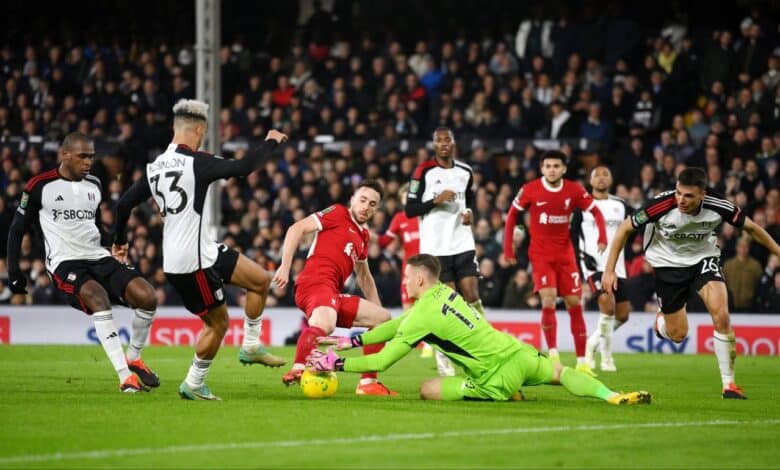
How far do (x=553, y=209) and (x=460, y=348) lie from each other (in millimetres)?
5154

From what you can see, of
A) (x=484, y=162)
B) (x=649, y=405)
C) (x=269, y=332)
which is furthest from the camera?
(x=484, y=162)

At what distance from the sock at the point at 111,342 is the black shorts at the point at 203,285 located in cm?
122

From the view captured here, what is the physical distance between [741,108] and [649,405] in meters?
12.9

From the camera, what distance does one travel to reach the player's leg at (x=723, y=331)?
1186 centimetres

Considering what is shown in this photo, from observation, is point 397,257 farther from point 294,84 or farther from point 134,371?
point 134,371

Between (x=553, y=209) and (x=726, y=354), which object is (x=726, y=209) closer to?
(x=726, y=354)

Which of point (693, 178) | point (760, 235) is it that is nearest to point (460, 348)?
point (693, 178)

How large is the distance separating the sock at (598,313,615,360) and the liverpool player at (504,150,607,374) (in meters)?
0.74

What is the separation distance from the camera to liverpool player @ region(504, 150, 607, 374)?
15242 millimetres

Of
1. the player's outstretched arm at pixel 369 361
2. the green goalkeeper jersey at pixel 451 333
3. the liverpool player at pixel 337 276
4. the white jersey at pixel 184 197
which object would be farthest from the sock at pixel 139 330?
the green goalkeeper jersey at pixel 451 333

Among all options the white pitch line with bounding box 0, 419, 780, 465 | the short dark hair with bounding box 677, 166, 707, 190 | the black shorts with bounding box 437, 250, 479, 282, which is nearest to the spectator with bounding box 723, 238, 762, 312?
the black shorts with bounding box 437, 250, 479, 282

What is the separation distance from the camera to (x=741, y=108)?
22.5 metres

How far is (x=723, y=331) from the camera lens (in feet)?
39.4

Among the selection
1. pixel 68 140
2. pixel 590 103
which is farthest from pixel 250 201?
pixel 68 140
